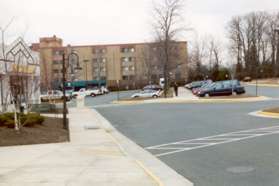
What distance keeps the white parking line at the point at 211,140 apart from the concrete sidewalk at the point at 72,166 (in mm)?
1495

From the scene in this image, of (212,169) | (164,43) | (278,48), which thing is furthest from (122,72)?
(212,169)

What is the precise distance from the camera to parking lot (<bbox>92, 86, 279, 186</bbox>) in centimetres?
973

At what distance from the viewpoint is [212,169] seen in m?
10.5

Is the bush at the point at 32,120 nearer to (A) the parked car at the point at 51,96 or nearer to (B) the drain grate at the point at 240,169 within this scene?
(B) the drain grate at the point at 240,169

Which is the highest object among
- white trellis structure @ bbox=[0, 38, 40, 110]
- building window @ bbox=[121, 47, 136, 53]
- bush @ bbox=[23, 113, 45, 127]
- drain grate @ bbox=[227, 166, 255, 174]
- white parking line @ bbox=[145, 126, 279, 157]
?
building window @ bbox=[121, 47, 136, 53]

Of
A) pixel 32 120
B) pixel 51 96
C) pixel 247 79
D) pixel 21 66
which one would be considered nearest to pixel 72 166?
pixel 32 120

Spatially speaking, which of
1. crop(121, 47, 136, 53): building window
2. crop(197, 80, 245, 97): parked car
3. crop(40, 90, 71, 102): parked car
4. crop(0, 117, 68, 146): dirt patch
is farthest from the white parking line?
crop(121, 47, 136, 53): building window

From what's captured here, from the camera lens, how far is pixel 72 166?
11.4 m

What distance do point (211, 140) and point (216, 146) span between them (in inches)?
65.9

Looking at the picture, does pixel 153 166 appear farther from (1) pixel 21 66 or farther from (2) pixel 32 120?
(1) pixel 21 66

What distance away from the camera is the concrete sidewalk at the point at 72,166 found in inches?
371

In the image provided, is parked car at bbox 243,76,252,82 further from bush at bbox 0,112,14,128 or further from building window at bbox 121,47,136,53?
bush at bbox 0,112,14,128

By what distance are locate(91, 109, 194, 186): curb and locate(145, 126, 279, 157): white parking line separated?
58 cm

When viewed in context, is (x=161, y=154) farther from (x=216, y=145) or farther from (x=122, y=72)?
(x=122, y=72)
